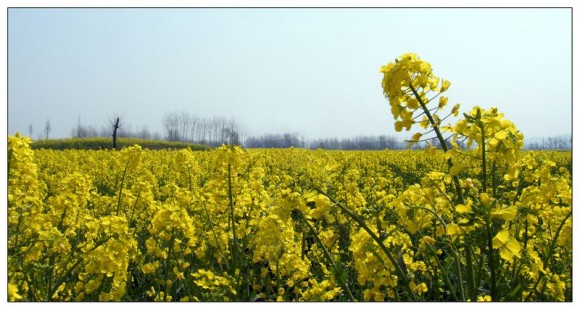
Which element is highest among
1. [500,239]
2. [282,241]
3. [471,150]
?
[471,150]

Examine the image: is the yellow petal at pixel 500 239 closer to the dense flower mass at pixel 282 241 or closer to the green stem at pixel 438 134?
the dense flower mass at pixel 282 241

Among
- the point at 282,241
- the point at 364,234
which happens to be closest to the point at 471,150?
the point at 364,234

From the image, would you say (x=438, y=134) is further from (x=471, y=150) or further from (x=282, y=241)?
(x=282, y=241)

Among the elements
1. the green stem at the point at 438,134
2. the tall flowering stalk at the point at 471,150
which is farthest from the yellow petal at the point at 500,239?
the green stem at the point at 438,134

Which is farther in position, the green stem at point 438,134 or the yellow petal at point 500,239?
the green stem at point 438,134

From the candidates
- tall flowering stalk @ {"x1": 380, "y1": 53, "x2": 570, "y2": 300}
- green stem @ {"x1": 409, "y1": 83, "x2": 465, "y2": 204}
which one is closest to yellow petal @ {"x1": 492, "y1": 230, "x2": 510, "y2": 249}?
tall flowering stalk @ {"x1": 380, "y1": 53, "x2": 570, "y2": 300}

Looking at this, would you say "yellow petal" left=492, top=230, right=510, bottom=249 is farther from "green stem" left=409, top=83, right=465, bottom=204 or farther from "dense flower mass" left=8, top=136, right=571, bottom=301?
"green stem" left=409, top=83, right=465, bottom=204

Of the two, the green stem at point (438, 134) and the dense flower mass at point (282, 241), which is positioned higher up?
the green stem at point (438, 134)

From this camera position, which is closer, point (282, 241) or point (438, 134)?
point (438, 134)

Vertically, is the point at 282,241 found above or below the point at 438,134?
below

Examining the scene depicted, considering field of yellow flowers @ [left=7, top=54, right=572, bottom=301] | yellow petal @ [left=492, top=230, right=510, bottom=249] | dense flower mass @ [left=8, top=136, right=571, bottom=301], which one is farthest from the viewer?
dense flower mass @ [left=8, top=136, right=571, bottom=301]

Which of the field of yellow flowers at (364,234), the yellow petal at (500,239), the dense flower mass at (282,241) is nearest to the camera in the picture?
the yellow petal at (500,239)

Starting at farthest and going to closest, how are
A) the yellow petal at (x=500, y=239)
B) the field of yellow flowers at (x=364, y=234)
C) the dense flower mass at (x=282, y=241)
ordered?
1. the dense flower mass at (x=282, y=241)
2. the field of yellow flowers at (x=364, y=234)
3. the yellow petal at (x=500, y=239)
